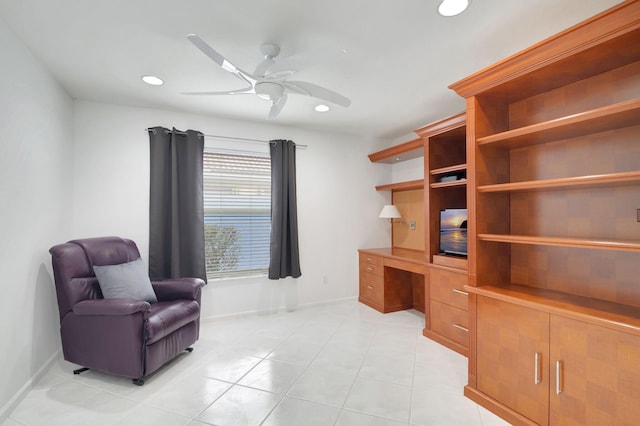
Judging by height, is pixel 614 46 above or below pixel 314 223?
above

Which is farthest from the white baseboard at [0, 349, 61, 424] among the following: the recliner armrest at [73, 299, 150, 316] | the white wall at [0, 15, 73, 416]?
the recliner armrest at [73, 299, 150, 316]

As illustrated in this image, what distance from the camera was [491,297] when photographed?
1932 millimetres

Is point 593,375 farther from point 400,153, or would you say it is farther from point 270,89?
point 400,153

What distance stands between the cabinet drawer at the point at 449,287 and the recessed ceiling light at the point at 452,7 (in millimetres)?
2112

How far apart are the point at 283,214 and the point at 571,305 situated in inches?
116

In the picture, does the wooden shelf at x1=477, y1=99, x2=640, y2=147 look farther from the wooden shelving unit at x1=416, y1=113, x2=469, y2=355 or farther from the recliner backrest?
the recliner backrest

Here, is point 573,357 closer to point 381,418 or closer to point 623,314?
point 623,314

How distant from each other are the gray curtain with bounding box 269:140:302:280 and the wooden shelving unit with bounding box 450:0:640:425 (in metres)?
2.30

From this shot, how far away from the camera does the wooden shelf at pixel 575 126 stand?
143 centimetres

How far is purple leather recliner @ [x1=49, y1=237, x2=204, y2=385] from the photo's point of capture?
2.14m

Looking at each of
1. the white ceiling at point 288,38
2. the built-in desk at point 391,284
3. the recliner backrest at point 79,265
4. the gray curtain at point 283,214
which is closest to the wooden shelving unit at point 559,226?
the white ceiling at point 288,38

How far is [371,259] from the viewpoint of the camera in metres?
4.11

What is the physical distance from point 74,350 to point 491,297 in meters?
3.18

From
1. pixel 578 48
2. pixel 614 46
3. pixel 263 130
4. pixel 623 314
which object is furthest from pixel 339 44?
pixel 623 314
